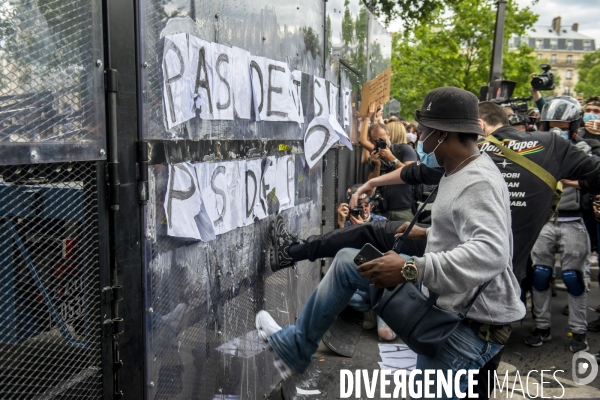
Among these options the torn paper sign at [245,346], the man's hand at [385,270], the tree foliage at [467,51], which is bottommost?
the torn paper sign at [245,346]

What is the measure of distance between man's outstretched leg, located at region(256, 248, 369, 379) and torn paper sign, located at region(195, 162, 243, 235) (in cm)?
65

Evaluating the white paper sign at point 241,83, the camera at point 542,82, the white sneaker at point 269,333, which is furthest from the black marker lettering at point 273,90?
the camera at point 542,82

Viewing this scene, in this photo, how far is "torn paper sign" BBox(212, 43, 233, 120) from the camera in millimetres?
3057

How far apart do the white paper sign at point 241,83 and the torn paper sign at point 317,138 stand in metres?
1.20

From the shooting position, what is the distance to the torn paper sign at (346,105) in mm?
6143

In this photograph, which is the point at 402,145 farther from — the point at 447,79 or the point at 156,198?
the point at 447,79

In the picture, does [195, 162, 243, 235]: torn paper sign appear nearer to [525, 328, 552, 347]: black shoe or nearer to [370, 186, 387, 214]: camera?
[370, 186, 387, 214]: camera

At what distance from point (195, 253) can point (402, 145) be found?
4.26 meters

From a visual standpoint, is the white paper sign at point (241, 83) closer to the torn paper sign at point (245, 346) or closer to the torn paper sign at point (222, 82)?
the torn paper sign at point (222, 82)

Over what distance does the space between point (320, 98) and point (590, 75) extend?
8089cm

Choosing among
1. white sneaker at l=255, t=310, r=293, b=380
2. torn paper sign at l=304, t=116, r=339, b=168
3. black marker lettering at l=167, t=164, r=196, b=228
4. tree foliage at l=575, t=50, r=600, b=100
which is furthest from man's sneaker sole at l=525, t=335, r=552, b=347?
tree foliage at l=575, t=50, r=600, b=100

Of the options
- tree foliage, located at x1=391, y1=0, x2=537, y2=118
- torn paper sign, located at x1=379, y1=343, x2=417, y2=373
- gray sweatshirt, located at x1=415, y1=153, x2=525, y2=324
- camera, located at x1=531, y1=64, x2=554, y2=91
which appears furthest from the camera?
tree foliage, located at x1=391, y1=0, x2=537, y2=118

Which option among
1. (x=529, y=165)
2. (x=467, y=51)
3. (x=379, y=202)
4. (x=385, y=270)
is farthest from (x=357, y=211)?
(x=467, y=51)

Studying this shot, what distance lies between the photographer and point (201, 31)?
292cm
